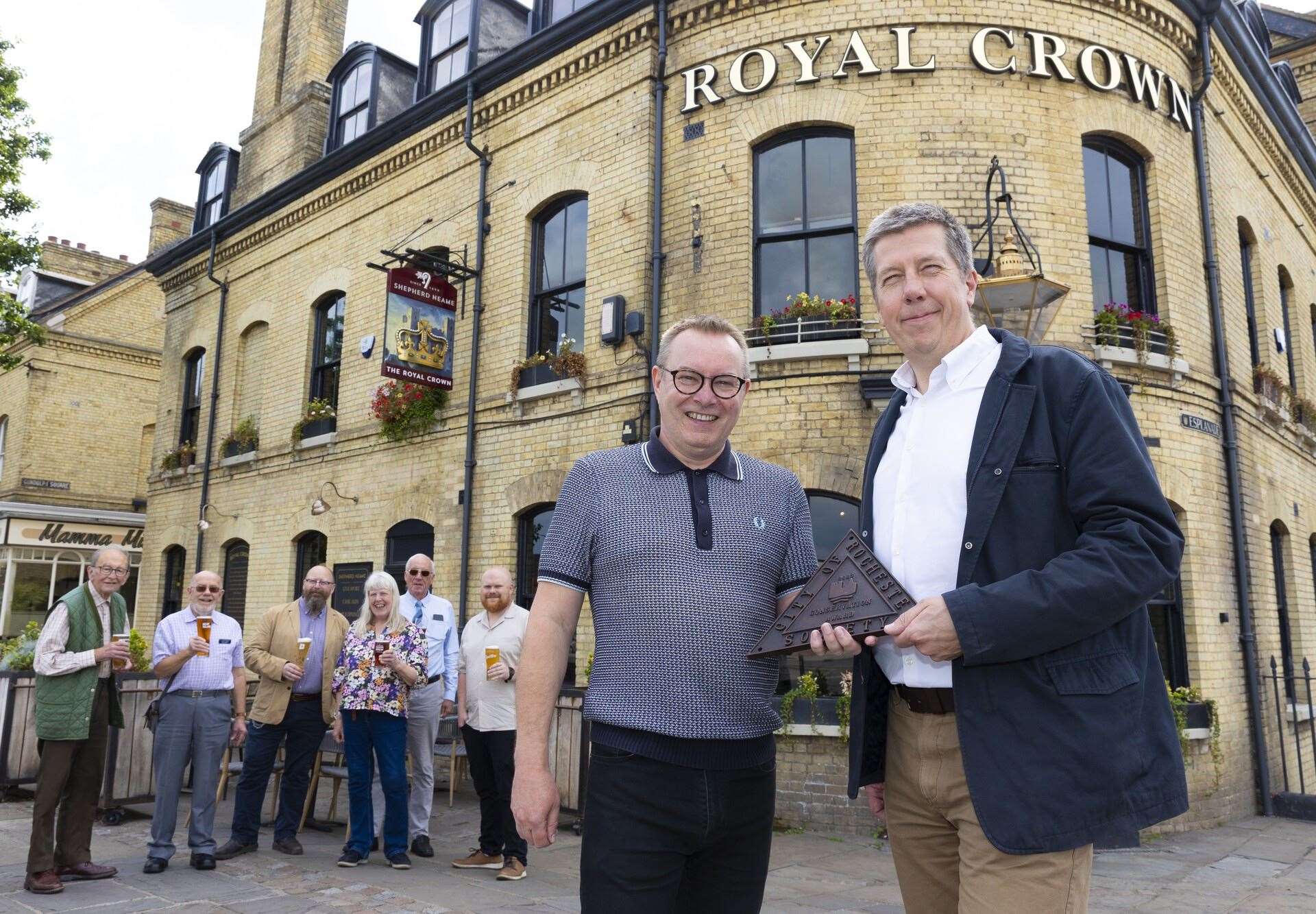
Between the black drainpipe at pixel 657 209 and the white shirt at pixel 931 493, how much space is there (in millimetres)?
7196

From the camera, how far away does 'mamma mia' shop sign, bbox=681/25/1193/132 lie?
9375 millimetres

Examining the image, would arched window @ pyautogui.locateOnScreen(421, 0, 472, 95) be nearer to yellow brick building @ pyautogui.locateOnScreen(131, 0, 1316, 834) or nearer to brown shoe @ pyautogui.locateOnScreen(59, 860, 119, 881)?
yellow brick building @ pyautogui.locateOnScreen(131, 0, 1316, 834)

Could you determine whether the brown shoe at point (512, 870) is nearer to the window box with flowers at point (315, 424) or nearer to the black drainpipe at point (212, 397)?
the window box with flowers at point (315, 424)

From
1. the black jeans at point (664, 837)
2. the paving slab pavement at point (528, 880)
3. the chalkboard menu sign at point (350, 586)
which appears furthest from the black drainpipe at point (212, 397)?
the black jeans at point (664, 837)

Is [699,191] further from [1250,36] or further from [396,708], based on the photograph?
[1250,36]

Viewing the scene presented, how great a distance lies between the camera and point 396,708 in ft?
21.4

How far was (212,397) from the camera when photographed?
16.7m

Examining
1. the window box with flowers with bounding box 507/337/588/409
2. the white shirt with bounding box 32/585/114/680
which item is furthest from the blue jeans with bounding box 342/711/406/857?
the window box with flowers with bounding box 507/337/588/409

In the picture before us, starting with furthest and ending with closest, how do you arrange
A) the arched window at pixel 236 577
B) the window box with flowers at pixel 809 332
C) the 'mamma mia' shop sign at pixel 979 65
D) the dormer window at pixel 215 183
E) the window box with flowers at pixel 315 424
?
the dormer window at pixel 215 183 < the arched window at pixel 236 577 < the window box with flowers at pixel 315 424 < the 'mamma mia' shop sign at pixel 979 65 < the window box with flowers at pixel 809 332

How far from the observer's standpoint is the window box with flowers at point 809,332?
9008 millimetres

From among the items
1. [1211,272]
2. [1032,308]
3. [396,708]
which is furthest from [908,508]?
[1211,272]

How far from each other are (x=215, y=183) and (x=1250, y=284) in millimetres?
17804

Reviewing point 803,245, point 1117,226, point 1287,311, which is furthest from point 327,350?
point 1287,311

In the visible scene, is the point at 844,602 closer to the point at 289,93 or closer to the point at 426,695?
the point at 426,695
